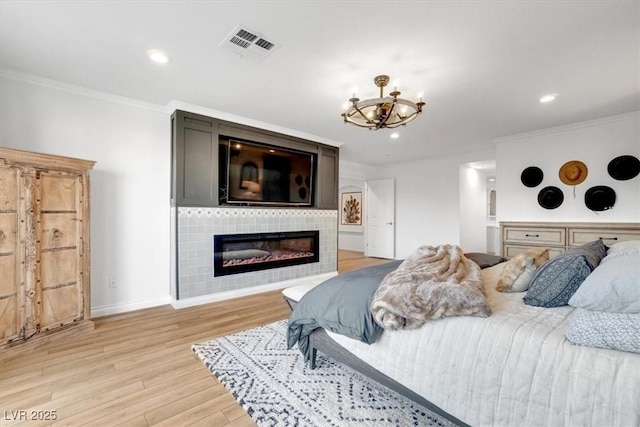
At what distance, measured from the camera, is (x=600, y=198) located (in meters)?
3.93

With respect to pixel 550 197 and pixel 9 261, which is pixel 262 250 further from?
pixel 550 197

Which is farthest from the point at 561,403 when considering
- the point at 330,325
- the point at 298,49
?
the point at 298,49

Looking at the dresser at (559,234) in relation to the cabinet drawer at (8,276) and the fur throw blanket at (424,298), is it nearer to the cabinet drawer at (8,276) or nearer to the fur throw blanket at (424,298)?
the fur throw blanket at (424,298)

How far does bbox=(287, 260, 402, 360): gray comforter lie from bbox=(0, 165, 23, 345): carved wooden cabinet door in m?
2.24

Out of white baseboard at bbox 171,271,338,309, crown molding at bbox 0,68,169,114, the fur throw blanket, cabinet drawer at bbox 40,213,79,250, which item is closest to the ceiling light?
→ the fur throw blanket

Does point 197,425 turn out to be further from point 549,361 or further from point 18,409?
point 549,361

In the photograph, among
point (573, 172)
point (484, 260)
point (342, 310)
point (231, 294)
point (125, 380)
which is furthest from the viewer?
point (573, 172)

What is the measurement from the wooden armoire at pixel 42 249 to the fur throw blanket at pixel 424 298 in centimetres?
286

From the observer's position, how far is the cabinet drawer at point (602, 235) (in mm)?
3588

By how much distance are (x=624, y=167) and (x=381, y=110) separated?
12.0 feet

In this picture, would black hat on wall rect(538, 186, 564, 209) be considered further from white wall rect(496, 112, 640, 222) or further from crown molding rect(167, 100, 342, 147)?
crown molding rect(167, 100, 342, 147)

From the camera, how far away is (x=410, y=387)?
1464mm

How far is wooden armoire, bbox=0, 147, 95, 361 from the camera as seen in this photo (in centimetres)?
229

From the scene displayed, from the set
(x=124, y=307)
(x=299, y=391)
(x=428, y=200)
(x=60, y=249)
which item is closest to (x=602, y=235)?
(x=428, y=200)
